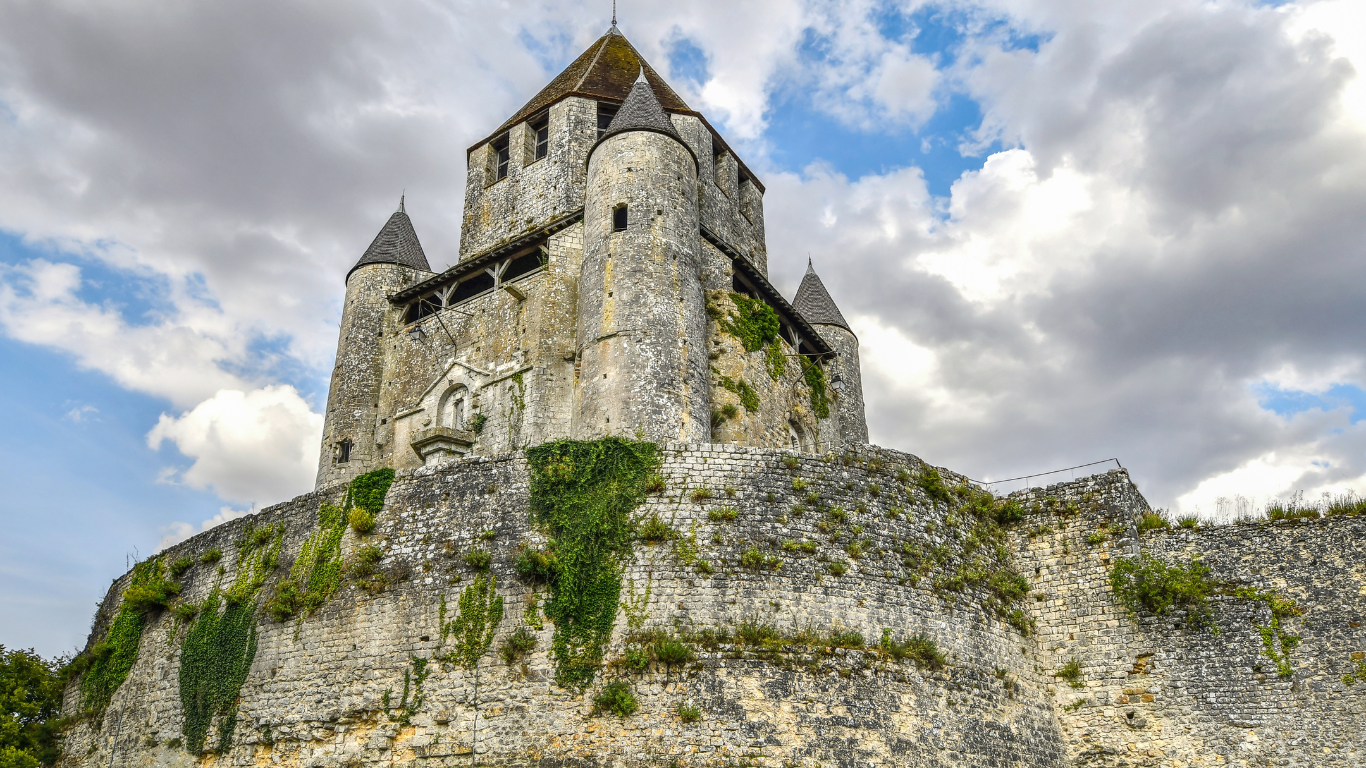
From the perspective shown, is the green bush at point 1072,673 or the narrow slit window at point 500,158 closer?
the green bush at point 1072,673

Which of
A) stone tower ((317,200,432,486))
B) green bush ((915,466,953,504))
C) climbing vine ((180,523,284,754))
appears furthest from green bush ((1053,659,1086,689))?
stone tower ((317,200,432,486))

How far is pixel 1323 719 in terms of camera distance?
47.0ft

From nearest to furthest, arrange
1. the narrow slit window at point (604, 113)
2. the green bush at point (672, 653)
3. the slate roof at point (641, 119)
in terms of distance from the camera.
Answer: the green bush at point (672, 653)
the slate roof at point (641, 119)
the narrow slit window at point (604, 113)

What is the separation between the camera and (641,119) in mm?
23484

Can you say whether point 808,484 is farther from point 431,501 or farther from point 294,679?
point 294,679

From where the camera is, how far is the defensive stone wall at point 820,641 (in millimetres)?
Result: 13742

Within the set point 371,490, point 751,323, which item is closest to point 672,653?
point 371,490

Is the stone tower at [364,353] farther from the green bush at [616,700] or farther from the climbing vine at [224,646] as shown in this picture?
the green bush at [616,700]

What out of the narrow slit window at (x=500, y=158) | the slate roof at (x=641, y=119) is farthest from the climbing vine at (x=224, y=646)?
the narrow slit window at (x=500, y=158)

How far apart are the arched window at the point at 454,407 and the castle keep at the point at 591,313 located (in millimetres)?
57

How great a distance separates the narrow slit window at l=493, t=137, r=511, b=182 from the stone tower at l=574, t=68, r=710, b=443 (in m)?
7.04

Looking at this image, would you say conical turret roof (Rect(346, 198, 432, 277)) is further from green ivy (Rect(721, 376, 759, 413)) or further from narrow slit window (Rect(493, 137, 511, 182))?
green ivy (Rect(721, 376, 759, 413))

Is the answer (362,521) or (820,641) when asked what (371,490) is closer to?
(362,521)

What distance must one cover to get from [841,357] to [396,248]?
44.8ft
